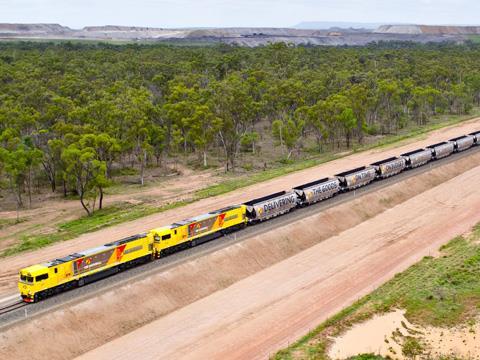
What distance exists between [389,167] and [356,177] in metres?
10.3

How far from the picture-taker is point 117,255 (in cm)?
5150

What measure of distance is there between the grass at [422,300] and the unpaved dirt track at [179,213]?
91.2 feet

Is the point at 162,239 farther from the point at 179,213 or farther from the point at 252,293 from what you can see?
the point at 179,213

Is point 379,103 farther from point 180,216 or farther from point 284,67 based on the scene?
point 180,216

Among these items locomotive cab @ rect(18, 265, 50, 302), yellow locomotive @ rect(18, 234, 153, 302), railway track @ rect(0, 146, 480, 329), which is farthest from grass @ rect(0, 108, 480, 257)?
locomotive cab @ rect(18, 265, 50, 302)

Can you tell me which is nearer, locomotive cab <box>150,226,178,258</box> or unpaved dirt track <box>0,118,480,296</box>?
locomotive cab <box>150,226,178,258</box>

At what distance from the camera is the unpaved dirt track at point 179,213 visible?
2250 inches

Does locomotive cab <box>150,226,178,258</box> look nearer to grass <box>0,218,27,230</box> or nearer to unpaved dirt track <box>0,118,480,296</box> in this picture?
unpaved dirt track <box>0,118,480,296</box>

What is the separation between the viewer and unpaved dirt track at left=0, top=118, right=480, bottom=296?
57156 millimetres

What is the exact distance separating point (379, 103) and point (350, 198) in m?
72.6

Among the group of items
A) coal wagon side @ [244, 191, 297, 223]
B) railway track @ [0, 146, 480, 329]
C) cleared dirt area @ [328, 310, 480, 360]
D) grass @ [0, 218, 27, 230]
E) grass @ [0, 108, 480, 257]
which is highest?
coal wagon side @ [244, 191, 297, 223]

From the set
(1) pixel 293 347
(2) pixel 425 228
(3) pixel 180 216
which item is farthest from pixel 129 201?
(1) pixel 293 347

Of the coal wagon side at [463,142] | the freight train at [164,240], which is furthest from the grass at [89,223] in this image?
the coal wagon side at [463,142]

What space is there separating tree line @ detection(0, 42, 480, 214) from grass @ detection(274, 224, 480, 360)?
4224 centimetres
